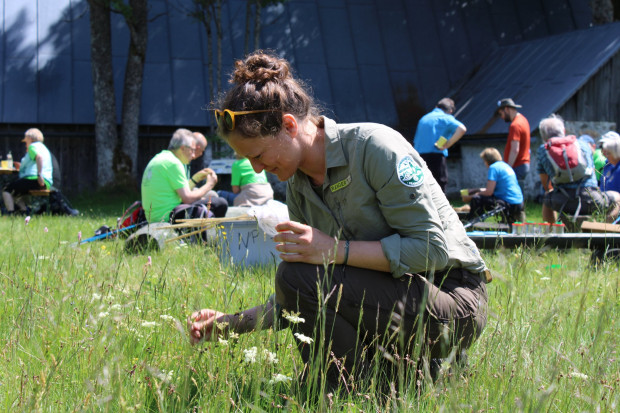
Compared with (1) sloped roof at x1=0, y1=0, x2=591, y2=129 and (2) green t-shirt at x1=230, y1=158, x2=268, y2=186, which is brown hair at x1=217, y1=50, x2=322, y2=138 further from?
(1) sloped roof at x1=0, y1=0, x2=591, y2=129

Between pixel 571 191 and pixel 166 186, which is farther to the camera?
pixel 571 191

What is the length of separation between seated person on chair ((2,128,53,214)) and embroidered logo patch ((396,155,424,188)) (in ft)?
32.3

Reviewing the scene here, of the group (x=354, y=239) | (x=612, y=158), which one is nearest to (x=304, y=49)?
(x=612, y=158)

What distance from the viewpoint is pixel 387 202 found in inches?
99.8

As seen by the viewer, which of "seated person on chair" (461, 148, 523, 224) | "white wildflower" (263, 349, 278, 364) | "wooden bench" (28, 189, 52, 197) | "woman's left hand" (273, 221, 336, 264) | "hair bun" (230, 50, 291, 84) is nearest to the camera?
"white wildflower" (263, 349, 278, 364)

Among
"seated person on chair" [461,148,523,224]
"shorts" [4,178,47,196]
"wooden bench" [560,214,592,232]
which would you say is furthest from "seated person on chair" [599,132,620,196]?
"shorts" [4,178,47,196]

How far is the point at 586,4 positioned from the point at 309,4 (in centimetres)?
822

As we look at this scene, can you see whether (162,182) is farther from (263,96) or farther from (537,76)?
(537,76)

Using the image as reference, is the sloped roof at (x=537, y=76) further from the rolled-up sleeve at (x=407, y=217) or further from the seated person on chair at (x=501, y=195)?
the rolled-up sleeve at (x=407, y=217)

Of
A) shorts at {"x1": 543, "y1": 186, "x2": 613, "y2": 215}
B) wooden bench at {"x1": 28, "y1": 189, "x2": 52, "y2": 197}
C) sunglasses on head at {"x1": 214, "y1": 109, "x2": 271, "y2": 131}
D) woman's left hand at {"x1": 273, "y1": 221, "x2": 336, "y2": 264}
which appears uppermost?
sunglasses on head at {"x1": 214, "y1": 109, "x2": 271, "y2": 131}

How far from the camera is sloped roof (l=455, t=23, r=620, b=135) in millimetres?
14914

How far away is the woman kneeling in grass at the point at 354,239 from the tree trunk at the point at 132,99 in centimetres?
1303

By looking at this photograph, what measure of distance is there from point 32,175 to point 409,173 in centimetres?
1021

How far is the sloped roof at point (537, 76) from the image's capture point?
14.9 m
